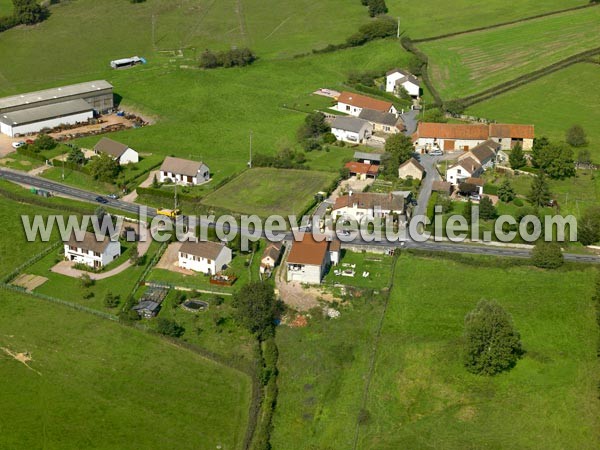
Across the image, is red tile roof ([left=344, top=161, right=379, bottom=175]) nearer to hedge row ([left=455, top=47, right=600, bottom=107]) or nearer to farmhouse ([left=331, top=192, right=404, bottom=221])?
farmhouse ([left=331, top=192, right=404, bottom=221])

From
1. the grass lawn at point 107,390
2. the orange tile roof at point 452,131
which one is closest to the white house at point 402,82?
the orange tile roof at point 452,131

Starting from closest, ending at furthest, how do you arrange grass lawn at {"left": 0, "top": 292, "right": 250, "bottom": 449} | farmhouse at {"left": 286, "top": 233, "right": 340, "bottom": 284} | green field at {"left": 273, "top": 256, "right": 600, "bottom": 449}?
1. grass lawn at {"left": 0, "top": 292, "right": 250, "bottom": 449}
2. green field at {"left": 273, "top": 256, "right": 600, "bottom": 449}
3. farmhouse at {"left": 286, "top": 233, "right": 340, "bottom": 284}

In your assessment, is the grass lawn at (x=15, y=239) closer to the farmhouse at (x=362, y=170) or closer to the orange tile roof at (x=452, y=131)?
the farmhouse at (x=362, y=170)

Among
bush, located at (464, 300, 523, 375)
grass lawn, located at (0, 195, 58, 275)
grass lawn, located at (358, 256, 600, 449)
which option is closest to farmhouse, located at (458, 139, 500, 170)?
grass lawn, located at (358, 256, 600, 449)

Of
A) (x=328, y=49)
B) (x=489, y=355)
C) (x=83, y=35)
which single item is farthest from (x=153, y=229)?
(x=83, y=35)

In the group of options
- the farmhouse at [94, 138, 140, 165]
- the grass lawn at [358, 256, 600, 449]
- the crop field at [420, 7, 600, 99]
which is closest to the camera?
the grass lawn at [358, 256, 600, 449]

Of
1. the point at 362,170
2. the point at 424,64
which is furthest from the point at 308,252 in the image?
the point at 424,64
